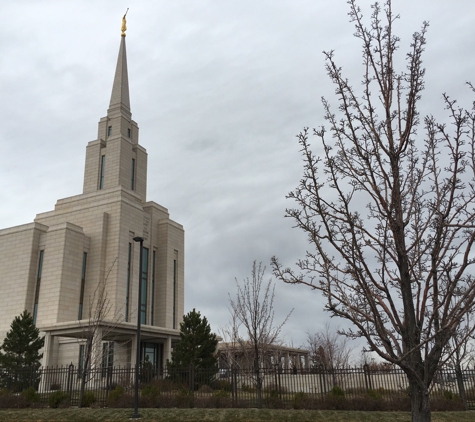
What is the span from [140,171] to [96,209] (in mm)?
9740

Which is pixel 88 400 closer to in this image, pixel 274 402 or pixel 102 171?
pixel 274 402

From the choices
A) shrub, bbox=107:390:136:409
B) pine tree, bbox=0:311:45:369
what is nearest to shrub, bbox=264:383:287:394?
shrub, bbox=107:390:136:409

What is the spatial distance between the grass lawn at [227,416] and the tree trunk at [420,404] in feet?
32.2

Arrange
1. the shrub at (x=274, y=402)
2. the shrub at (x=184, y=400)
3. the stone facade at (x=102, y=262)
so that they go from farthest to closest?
1. the stone facade at (x=102, y=262)
2. the shrub at (x=184, y=400)
3. the shrub at (x=274, y=402)

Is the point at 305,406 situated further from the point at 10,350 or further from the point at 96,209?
the point at 96,209

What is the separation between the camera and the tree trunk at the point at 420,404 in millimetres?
6637

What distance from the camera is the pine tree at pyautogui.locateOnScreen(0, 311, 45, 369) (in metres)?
29.7

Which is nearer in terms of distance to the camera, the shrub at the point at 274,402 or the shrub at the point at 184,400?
the shrub at the point at 274,402

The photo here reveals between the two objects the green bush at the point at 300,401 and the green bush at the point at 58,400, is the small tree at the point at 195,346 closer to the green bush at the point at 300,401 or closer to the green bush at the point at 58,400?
the green bush at the point at 58,400

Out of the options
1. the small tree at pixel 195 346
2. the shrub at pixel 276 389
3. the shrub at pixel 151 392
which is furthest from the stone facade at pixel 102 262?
the shrub at pixel 276 389

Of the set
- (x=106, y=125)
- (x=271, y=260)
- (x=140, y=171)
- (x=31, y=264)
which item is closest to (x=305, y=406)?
(x=271, y=260)

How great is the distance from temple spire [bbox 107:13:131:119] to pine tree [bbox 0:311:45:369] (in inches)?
1171

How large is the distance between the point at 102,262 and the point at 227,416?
95.6 ft

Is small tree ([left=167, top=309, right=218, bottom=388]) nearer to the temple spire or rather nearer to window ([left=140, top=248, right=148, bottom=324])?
window ([left=140, top=248, right=148, bottom=324])
